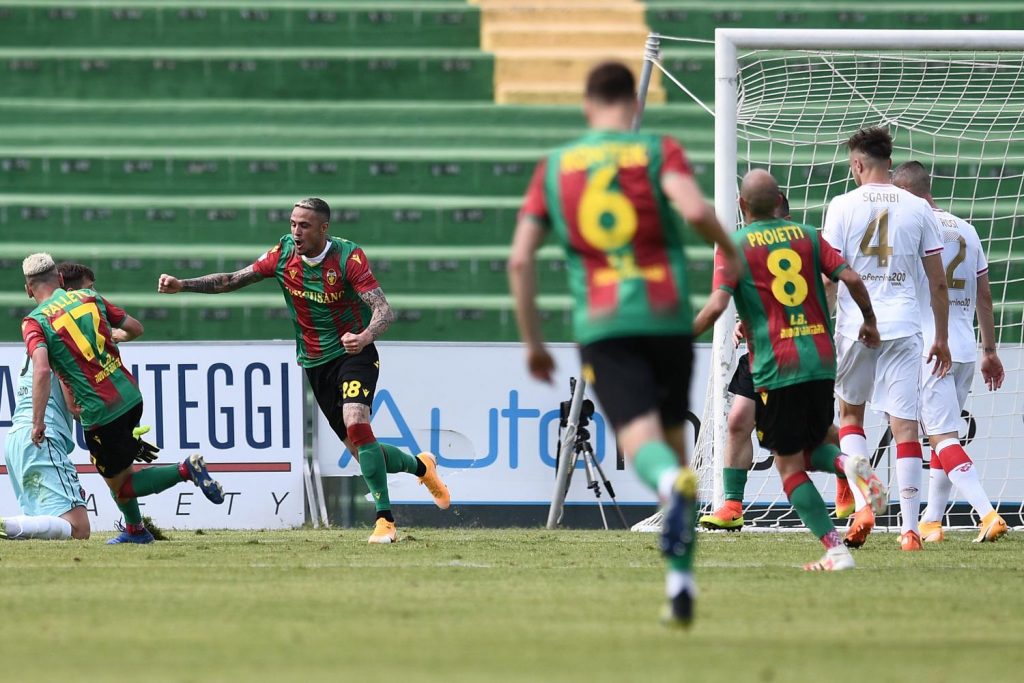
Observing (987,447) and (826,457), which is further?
(987,447)

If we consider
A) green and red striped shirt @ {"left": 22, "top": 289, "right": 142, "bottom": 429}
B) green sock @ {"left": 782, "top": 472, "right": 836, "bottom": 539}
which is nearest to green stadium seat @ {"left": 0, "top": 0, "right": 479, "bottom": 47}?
green and red striped shirt @ {"left": 22, "top": 289, "right": 142, "bottom": 429}

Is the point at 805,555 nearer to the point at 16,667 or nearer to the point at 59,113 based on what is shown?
the point at 16,667

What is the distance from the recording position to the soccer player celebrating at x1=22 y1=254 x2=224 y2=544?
28.1 ft

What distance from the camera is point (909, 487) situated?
8016mm

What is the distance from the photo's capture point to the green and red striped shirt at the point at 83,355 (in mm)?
8555

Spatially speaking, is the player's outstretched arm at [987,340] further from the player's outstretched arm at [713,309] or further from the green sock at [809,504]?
the player's outstretched arm at [713,309]

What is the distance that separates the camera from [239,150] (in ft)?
57.3

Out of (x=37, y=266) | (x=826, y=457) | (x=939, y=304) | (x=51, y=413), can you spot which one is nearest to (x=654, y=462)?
(x=826, y=457)

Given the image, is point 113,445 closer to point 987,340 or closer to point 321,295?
point 321,295

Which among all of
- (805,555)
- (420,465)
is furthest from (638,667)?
(420,465)

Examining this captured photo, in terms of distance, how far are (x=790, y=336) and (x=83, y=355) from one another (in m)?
4.16

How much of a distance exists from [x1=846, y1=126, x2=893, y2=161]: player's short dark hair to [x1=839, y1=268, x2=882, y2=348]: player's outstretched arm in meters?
1.32

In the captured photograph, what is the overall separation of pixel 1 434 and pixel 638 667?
7983 millimetres

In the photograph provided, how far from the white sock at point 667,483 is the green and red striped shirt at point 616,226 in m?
0.53
